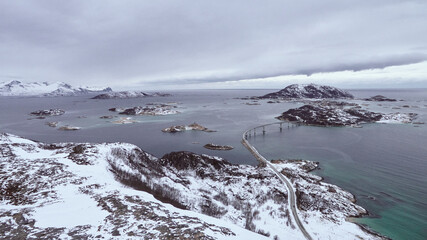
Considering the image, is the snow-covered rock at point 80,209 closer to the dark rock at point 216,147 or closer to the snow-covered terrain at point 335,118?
the dark rock at point 216,147

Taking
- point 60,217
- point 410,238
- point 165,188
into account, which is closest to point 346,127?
point 410,238

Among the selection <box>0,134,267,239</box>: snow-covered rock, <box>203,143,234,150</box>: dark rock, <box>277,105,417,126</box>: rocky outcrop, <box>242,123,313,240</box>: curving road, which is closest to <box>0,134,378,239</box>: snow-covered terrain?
<box>0,134,267,239</box>: snow-covered rock

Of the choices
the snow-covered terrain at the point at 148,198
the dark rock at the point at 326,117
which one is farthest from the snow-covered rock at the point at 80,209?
the dark rock at the point at 326,117

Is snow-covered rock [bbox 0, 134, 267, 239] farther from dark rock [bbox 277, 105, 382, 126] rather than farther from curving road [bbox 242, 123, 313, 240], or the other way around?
dark rock [bbox 277, 105, 382, 126]

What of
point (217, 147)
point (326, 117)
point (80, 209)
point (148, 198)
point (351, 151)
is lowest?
point (351, 151)

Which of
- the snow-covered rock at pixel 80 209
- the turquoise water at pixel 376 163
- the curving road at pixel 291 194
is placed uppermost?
the snow-covered rock at pixel 80 209

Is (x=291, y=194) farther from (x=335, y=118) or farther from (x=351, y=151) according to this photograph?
(x=335, y=118)

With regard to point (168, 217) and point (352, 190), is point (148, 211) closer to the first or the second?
point (168, 217)

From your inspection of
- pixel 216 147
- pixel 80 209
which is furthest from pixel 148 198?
pixel 216 147
